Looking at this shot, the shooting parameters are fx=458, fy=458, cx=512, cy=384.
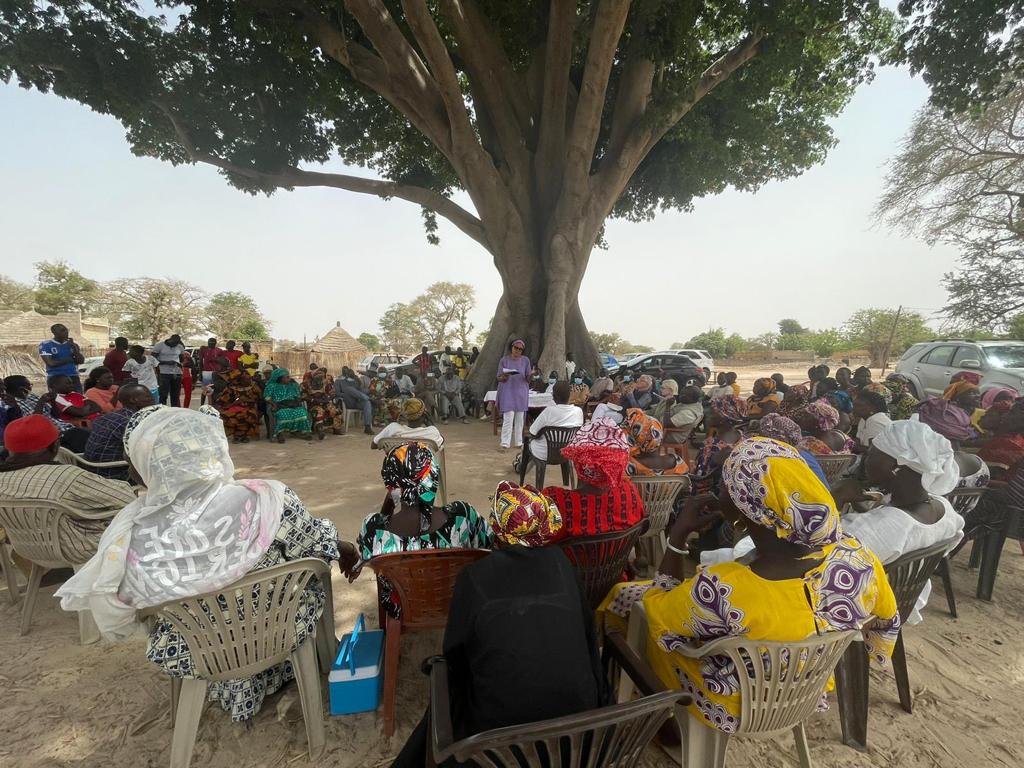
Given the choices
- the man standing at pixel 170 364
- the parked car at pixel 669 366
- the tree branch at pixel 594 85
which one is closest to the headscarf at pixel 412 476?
the man standing at pixel 170 364

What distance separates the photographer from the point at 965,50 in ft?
25.8

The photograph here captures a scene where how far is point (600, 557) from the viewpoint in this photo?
2.35 meters

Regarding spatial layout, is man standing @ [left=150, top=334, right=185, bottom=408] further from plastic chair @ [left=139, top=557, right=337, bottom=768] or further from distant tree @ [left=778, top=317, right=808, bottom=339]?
distant tree @ [left=778, top=317, right=808, bottom=339]

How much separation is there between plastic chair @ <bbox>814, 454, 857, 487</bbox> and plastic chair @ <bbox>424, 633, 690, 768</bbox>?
316cm

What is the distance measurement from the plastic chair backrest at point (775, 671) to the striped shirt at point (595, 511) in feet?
2.44

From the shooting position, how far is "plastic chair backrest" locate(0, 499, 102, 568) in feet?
8.71

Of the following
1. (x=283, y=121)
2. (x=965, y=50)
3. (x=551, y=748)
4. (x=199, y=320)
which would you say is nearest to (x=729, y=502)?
(x=551, y=748)

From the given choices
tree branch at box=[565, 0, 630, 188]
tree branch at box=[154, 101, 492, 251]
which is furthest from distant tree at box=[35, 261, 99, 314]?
tree branch at box=[565, 0, 630, 188]

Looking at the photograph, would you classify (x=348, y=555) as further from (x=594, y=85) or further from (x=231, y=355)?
(x=594, y=85)

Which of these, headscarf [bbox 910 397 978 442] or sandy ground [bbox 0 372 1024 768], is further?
headscarf [bbox 910 397 978 442]

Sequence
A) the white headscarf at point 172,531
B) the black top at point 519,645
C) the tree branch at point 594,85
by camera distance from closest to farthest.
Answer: the black top at point 519,645, the white headscarf at point 172,531, the tree branch at point 594,85

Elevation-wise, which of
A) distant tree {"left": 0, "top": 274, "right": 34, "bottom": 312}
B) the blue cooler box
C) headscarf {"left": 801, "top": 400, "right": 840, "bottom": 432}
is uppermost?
distant tree {"left": 0, "top": 274, "right": 34, "bottom": 312}

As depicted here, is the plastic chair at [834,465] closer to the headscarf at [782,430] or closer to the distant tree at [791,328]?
the headscarf at [782,430]

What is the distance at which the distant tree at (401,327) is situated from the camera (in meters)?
51.5
